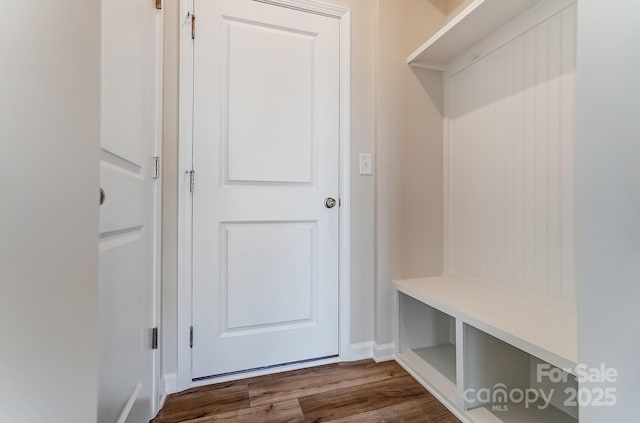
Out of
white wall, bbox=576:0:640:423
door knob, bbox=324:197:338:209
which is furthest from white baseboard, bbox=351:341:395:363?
white wall, bbox=576:0:640:423

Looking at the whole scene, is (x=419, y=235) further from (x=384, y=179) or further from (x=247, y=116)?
(x=247, y=116)

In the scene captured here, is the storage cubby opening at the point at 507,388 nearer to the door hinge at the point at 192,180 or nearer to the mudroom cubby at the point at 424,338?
the mudroom cubby at the point at 424,338

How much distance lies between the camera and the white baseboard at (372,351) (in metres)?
1.63

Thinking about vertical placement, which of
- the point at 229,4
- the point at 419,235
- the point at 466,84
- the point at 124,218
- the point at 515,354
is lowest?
the point at 515,354

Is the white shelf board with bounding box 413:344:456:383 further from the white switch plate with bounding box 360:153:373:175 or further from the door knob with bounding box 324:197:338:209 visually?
the white switch plate with bounding box 360:153:373:175

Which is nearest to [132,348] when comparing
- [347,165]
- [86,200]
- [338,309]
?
[86,200]

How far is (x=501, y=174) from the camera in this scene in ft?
4.76

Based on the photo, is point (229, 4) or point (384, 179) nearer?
point (229, 4)

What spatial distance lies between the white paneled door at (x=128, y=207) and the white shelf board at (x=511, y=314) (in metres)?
1.25

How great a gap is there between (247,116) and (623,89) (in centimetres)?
137

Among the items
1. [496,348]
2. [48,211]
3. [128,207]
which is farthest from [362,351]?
[48,211]

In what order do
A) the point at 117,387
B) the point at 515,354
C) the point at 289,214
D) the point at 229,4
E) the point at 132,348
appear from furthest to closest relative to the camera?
the point at 289,214 < the point at 229,4 < the point at 515,354 < the point at 132,348 < the point at 117,387

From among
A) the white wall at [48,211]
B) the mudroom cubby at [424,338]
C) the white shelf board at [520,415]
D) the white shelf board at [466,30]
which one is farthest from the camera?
the mudroom cubby at [424,338]

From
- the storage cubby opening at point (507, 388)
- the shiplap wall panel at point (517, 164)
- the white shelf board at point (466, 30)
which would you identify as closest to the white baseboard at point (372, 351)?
the storage cubby opening at point (507, 388)
